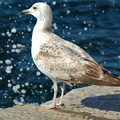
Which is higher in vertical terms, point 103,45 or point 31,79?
point 103,45

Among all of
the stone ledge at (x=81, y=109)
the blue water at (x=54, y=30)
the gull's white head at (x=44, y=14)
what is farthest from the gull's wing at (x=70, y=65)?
the blue water at (x=54, y=30)

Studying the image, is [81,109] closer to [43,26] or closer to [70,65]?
[70,65]

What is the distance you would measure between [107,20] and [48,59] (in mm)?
7914

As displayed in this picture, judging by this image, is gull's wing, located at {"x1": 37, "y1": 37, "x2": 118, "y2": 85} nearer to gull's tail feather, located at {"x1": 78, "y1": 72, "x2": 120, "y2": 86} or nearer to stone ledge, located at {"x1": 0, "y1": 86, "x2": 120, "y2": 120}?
gull's tail feather, located at {"x1": 78, "y1": 72, "x2": 120, "y2": 86}

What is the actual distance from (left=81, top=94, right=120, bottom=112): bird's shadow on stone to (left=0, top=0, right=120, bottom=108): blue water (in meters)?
2.78

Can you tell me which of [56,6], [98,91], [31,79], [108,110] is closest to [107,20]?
[56,6]

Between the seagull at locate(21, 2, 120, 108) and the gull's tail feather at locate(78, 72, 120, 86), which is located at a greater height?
the seagull at locate(21, 2, 120, 108)

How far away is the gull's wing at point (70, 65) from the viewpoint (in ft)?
30.0

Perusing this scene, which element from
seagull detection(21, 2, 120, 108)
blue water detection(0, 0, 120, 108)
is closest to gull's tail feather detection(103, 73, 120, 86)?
seagull detection(21, 2, 120, 108)

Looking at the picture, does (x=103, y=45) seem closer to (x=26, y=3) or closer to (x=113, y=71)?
(x=113, y=71)

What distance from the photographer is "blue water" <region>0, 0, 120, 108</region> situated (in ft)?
42.7

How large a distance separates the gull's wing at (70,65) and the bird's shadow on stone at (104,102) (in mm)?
576

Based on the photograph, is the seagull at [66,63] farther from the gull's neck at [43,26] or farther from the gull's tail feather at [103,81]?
the gull's neck at [43,26]

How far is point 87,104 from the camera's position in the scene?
31.7 ft
